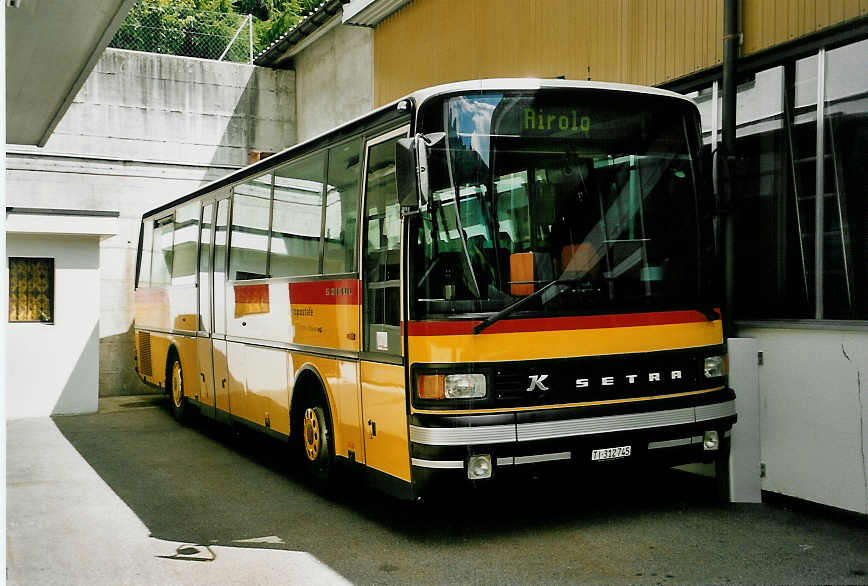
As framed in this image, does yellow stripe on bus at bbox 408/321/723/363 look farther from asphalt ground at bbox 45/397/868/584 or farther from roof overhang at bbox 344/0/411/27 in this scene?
roof overhang at bbox 344/0/411/27

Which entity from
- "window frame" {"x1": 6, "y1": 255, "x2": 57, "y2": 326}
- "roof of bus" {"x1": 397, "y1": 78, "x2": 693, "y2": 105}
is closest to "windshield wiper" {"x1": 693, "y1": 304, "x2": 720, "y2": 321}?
"roof of bus" {"x1": 397, "y1": 78, "x2": 693, "y2": 105}

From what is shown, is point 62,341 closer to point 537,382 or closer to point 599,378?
point 537,382

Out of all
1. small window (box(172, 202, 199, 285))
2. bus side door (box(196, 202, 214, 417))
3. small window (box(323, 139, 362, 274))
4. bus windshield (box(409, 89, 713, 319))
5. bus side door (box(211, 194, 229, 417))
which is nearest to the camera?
bus windshield (box(409, 89, 713, 319))

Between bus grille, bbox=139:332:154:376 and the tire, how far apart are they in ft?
23.6

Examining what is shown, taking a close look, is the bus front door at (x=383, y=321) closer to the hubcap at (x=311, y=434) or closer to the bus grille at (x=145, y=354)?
the hubcap at (x=311, y=434)

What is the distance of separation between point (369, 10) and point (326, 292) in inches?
347

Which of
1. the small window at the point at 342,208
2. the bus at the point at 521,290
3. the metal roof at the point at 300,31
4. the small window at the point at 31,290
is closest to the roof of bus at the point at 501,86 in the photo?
the bus at the point at 521,290

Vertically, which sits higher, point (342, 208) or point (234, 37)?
point (234, 37)

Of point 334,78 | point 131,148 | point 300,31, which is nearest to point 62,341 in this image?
point 131,148

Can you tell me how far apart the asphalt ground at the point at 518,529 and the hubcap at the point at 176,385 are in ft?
11.8

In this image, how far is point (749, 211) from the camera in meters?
8.72

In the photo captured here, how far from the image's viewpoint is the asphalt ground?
5988mm

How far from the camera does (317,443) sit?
839 cm

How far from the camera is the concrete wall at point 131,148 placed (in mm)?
17859
